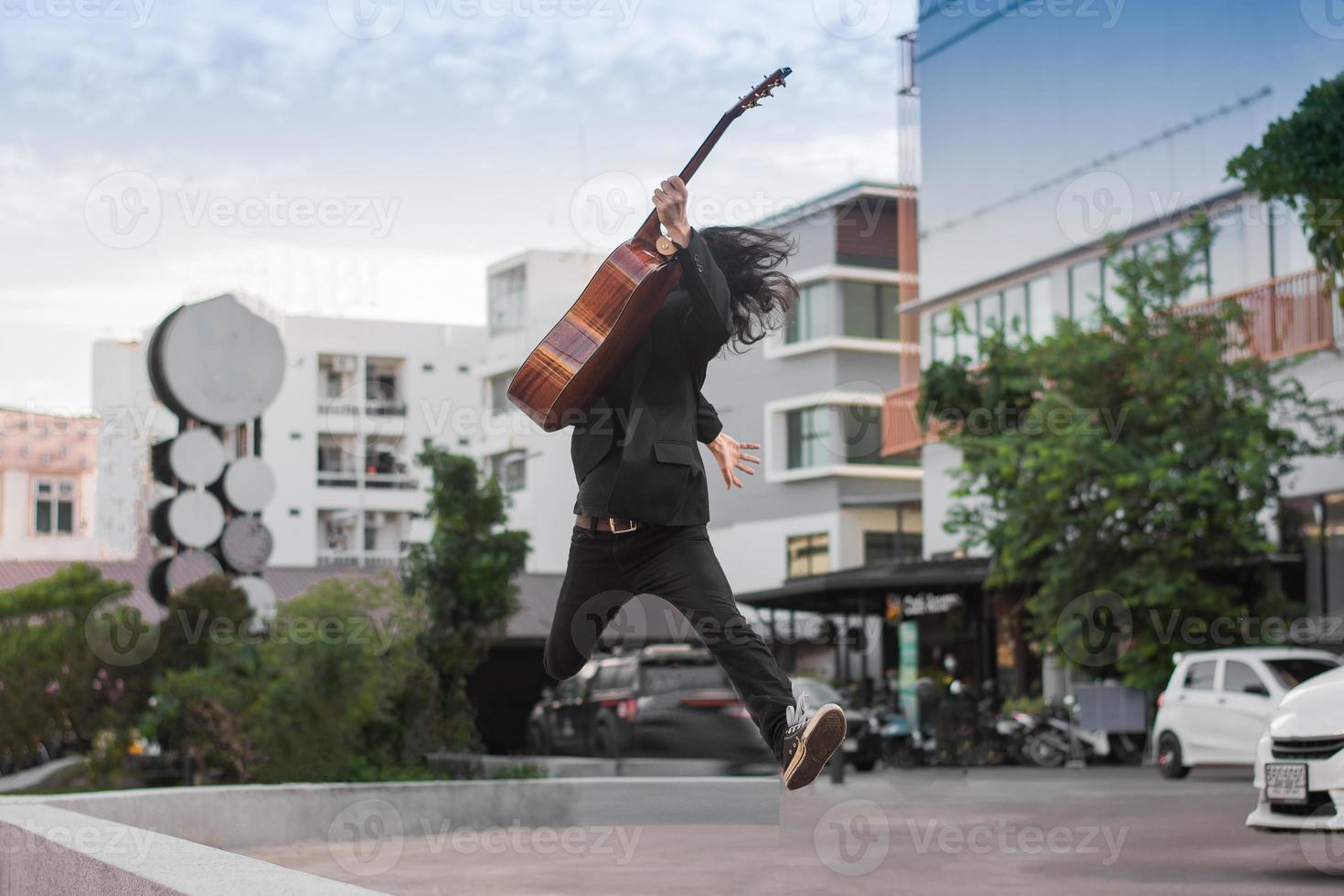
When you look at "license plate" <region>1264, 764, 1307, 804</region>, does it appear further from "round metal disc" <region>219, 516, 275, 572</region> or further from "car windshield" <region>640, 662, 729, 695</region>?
"round metal disc" <region>219, 516, 275, 572</region>

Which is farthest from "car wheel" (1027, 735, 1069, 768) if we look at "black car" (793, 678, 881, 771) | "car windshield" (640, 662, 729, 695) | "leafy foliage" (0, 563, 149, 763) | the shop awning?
"leafy foliage" (0, 563, 149, 763)

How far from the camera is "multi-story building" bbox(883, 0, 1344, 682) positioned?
→ 85.6 ft

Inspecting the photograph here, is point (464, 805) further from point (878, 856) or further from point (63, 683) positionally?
point (63, 683)

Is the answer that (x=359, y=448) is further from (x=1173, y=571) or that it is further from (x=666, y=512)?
(x=666, y=512)

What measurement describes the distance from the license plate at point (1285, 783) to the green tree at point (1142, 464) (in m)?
14.4

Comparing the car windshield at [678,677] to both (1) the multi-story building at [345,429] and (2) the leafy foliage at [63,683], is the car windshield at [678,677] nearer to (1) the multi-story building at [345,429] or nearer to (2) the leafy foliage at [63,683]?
(2) the leafy foliage at [63,683]

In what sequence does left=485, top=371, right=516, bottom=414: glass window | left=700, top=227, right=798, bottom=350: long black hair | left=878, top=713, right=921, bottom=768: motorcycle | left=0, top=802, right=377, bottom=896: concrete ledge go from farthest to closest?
left=485, top=371, right=516, bottom=414: glass window < left=878, top=713, right=921, bottom=768: motorcycle < left=700, top=227, right=798, bottom=350: long black hair < left=0, top=802, right=377, bottom=896: concrete ledge

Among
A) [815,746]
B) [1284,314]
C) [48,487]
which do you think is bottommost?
[815,746]

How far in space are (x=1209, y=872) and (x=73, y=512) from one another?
52079 mm

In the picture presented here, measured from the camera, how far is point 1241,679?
21.0 m

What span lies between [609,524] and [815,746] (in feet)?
3.14

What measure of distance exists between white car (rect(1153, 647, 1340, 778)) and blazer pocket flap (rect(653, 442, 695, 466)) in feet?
53.1

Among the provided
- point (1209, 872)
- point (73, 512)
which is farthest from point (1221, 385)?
point (73, 512)

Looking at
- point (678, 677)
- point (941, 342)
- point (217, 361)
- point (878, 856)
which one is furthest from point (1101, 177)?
point (878, 856)
